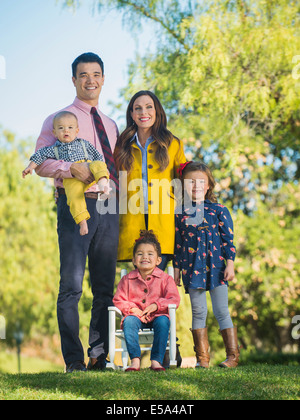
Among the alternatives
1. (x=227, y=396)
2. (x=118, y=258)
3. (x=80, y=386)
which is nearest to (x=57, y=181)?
(x=118, y=258)

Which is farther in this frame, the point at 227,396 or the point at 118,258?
the point at 118,258

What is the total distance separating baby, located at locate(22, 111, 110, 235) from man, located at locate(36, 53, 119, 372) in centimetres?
6

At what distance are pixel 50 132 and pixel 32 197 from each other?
1119 centimetres

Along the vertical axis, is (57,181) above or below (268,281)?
above

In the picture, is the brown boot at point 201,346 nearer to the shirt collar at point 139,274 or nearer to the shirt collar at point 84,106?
the shirt collar at point 139,274

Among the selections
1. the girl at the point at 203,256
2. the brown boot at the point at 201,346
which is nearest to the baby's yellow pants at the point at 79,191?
the girl at the point at 203,256

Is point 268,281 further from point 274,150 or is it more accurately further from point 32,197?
point 32,197

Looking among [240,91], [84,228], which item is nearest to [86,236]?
[84,228]

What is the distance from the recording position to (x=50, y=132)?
12.6 feet

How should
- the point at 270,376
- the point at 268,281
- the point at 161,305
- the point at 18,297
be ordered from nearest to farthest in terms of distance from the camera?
1. the point at 270,376
2. the point at 161,305
3. the point at 268,281
4. the point at 18,297

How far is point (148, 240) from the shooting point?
3771 mm

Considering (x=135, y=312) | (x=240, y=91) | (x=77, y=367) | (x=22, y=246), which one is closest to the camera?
(x=77, y=367)

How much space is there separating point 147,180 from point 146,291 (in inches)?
30.3

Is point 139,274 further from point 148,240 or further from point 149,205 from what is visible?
point 149,205
